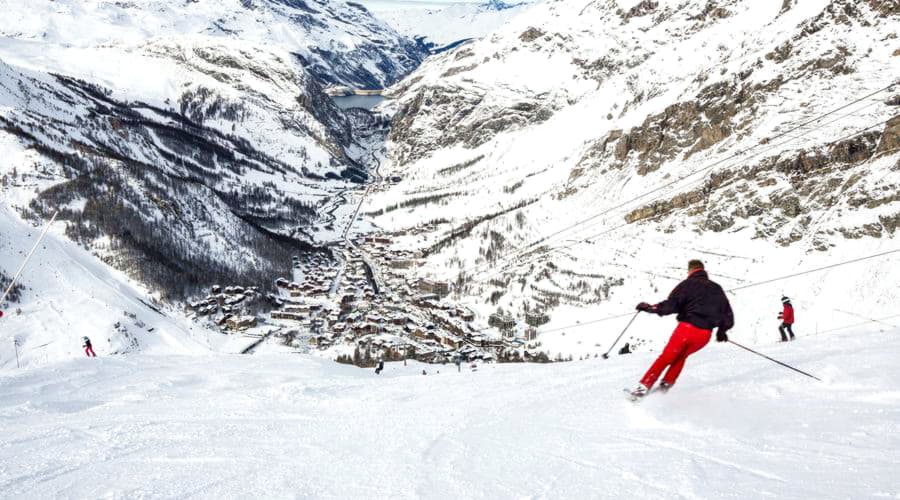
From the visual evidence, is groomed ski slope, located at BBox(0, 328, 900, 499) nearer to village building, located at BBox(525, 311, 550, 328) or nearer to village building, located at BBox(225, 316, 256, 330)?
village building, located at BBox(225, 316, 256, 330)

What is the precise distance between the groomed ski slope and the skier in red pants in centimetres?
48

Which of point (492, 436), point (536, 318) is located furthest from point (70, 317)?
point (536, 318)

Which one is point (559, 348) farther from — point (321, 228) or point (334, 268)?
point (321, 228)

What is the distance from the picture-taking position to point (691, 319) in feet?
29.3

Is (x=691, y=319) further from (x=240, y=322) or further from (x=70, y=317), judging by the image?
(x=240, y=322)

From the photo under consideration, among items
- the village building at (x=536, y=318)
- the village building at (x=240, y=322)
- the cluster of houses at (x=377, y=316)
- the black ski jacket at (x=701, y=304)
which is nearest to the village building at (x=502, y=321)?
the cluster of houses at (x=377, y=316)

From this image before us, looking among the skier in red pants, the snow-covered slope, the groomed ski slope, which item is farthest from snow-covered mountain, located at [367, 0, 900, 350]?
the skier in red pants

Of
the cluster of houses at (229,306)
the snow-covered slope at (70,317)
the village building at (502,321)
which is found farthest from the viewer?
the village building at (502,321)

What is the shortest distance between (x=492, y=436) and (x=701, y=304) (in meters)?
4.12

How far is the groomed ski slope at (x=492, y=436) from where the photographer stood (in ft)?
19.6

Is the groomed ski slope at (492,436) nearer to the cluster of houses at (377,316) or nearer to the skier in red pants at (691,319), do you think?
the skier in red pants at (691,319)

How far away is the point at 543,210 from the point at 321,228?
69057 millimetres

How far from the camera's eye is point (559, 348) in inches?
2645

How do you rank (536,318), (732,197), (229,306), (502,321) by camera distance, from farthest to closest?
(732,197) → (502,321) → (536,318) → (229,306)
